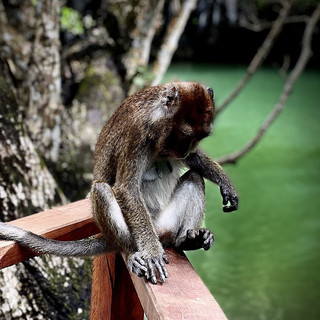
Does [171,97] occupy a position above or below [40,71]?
above

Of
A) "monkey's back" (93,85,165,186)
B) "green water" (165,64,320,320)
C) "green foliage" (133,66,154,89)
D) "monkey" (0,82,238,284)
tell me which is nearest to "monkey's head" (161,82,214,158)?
"monkey" (0,82,238,284)

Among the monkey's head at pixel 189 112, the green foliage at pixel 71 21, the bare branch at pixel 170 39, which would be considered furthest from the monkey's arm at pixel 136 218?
the green foliage at pixel 71 21

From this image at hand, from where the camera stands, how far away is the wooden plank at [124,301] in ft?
6.53

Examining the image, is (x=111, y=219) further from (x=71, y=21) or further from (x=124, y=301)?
(x=71, y=21)

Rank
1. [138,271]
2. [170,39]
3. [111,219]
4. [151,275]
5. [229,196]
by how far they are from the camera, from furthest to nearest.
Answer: [170,39] < [229,196] < [111,219] < [138,271] < [151,275]

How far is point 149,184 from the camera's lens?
228 cm

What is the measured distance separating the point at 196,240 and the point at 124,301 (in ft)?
1.21

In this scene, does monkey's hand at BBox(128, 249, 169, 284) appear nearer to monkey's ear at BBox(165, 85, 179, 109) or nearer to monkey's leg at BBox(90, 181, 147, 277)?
monkey's leg at BBox(90, 181, 147, 277)

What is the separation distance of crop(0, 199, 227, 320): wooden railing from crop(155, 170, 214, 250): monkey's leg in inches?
6.6

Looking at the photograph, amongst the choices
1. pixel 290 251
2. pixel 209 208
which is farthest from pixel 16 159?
pixel 209 208

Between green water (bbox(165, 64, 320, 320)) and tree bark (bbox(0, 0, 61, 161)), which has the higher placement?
tree bark (bbox(0, 0, 61, 161))

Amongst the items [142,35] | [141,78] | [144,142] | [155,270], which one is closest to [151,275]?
[155,270]

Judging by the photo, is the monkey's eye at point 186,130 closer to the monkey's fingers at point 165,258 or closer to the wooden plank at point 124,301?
the monkey's fingers at point 165,258

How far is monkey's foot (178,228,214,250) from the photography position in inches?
76.5
